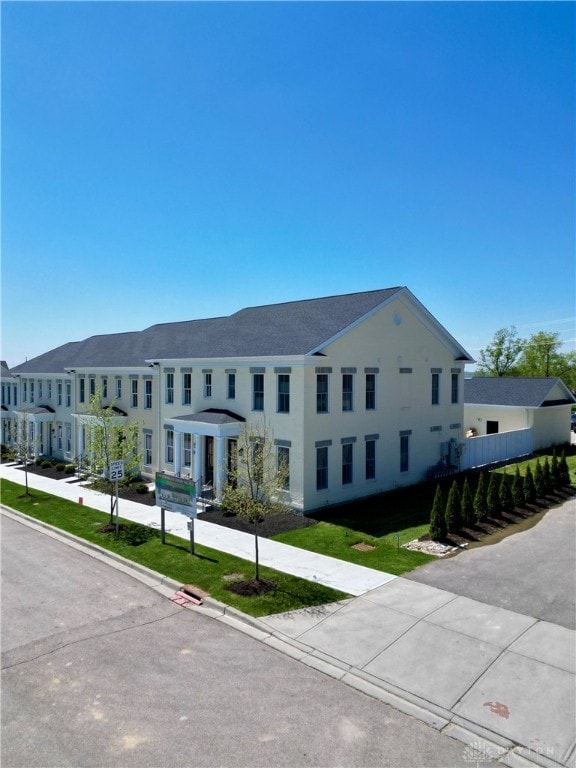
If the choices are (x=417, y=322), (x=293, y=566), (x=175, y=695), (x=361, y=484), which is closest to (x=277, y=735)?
(x=175, y=695)

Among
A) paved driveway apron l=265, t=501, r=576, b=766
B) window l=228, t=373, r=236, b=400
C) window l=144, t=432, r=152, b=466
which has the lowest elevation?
paved driveway apron l=265, t=501, r=576, b=766

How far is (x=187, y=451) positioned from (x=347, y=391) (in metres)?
Result: 9.13

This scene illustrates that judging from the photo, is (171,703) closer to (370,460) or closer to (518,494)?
(370,460)

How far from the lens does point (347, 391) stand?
23828 millimetres

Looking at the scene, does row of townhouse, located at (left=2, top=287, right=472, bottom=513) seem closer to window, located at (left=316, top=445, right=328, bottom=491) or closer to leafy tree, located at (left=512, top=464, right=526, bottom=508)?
window, located at (left=316, top=445, right=328, bottom=491)

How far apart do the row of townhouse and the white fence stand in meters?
1.30

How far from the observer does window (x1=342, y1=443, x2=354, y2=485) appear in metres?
23.8

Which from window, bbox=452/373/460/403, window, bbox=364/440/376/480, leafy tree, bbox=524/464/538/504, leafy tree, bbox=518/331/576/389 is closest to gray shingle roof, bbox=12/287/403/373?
window, bbox=364/440/376/480

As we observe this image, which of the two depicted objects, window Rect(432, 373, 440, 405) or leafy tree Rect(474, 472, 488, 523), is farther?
window Rect(432, 373, 440, 405)

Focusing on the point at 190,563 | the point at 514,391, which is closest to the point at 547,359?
the point at 514,391

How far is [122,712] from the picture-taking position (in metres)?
8.92

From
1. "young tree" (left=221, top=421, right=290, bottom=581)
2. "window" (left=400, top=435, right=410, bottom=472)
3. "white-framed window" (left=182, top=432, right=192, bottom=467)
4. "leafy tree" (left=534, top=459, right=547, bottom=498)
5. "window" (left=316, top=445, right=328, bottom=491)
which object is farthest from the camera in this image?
"window" (left=400, top=435, right=410, bottom=472)

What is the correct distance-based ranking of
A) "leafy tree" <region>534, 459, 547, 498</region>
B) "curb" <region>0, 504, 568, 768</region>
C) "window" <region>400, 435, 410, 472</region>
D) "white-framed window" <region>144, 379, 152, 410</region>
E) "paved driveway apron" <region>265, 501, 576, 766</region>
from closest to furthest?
"curb" <region>0, 504, 568, 768</region> < "paved driveway apron" <region>265, 501, 576, 766</region> < "leafy tree" <region>534, 459, 547, 498</region> < "window" <region>400, 435, 410, 472</region> < "white-framed window" <region>144, 379, 152, 410</region>

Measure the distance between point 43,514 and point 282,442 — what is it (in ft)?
36.0
